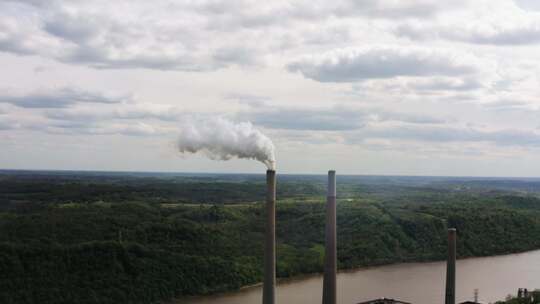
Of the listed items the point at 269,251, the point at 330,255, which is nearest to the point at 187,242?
the point at 330,255

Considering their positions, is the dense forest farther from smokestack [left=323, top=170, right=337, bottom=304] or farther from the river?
smokestack [left=323, top=170, right=337, bottom=304]

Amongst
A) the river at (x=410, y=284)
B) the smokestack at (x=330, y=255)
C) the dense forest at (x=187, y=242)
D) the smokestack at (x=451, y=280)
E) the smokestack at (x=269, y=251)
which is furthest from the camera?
the river at (x=410, y=284)

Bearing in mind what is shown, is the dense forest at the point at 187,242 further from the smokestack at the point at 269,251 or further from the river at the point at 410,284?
the smokestack at the point at 269,251

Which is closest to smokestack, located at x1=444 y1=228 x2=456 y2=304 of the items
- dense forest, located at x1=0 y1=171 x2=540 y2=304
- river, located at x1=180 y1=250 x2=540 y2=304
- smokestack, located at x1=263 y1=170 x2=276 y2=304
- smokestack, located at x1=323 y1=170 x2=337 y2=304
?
smokestack, located at x1=323 y1=170 x2=337 y2=304

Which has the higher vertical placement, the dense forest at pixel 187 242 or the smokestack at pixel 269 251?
the smokestack at pixel 269 251

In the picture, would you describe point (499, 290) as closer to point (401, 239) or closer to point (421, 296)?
point (421, 296)

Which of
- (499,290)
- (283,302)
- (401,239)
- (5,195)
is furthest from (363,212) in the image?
(5,195)

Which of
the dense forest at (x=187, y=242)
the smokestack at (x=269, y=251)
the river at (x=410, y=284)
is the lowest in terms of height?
the river at (x=410, y=284)

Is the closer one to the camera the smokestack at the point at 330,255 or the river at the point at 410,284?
the smokestack at the point at 330,255

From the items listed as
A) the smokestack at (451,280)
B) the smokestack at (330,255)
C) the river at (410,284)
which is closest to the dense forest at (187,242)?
the river at (410,284)
